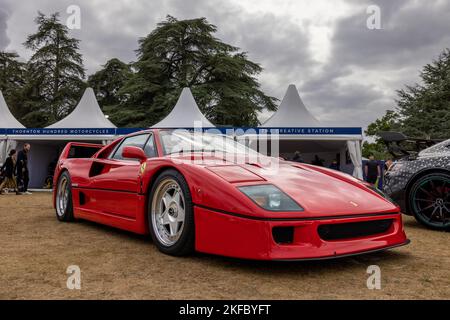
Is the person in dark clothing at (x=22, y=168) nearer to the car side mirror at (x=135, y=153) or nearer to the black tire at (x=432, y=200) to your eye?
the car side mirror at (x=135, y=153)

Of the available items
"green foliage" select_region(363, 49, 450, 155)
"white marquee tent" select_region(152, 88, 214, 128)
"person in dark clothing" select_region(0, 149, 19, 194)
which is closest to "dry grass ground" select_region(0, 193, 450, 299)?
"person in dark clothing" select_region(0, 149, 19, 194)

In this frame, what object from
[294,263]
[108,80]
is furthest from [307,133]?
[108,80]

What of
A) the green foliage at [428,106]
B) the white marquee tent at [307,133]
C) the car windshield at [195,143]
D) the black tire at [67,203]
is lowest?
the black tire at [67,203]

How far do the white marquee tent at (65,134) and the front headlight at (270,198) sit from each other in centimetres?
1116

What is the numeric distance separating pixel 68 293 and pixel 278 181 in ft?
4.95

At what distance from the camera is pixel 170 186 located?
309 cm

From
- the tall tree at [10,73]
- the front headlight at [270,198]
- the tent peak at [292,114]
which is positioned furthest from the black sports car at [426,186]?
the tall tree at [10,73]

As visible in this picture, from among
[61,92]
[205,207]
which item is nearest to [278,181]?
[205,207]

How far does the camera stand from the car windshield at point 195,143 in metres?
3.55

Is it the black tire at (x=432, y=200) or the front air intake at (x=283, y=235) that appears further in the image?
the black tire at (x=432, y=200)

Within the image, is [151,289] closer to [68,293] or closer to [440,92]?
[68,293]

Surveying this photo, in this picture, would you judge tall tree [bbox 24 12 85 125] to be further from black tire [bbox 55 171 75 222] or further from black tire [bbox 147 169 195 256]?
black tire [bbox 147 169 195 256]

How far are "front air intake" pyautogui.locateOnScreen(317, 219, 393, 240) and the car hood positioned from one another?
0.08 meters

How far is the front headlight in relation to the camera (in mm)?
2461
